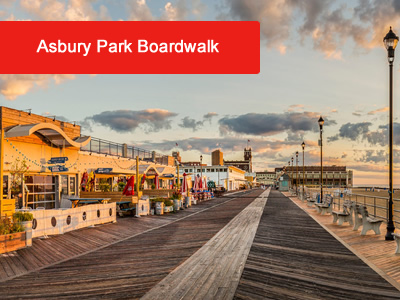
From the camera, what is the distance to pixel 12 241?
1054cm

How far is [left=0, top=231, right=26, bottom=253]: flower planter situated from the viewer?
1022cm

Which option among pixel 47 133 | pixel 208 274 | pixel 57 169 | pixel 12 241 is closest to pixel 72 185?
pixel 57 169

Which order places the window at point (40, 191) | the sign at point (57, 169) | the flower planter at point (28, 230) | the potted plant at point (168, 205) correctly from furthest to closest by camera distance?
the potted plant at point (168, 205) → the sign at point (57, 169) → the window at point (40, 191) → the flower planter at point (28, 230)

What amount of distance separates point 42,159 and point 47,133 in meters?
1.55

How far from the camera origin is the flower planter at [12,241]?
33.5 ft

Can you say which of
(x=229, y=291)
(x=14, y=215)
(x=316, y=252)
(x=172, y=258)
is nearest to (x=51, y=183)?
(x=14, y=215)

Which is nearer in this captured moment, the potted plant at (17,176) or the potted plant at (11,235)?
the potted plant at (11,235)

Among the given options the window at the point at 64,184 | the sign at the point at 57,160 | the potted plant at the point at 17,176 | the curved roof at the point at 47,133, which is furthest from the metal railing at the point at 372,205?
the window at the point at 64,184

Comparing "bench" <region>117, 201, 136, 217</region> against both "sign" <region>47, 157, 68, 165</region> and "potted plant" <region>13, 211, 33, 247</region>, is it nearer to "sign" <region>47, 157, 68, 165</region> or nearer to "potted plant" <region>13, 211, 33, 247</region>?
"sign" <region>47, 157, 68, 165</region>

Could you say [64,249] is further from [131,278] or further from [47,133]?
[47,133]

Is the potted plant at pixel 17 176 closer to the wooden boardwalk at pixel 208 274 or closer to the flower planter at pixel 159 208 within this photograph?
the flower planter at pixel 159 208

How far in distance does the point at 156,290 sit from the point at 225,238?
615 centimetres

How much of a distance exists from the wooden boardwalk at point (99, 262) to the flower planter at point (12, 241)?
380 millimetres

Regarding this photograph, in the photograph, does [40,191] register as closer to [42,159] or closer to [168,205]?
[42,159]
